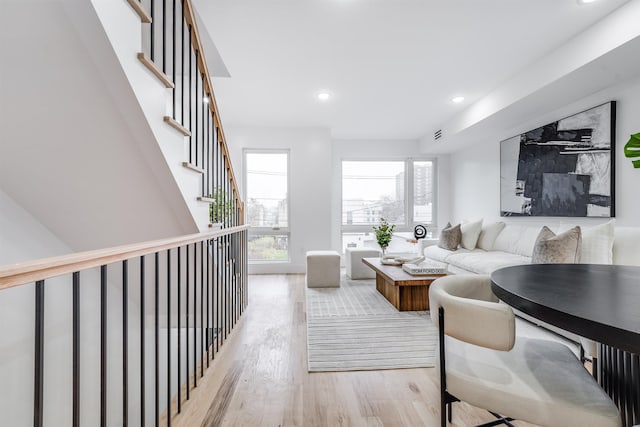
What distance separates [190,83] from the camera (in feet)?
6.50

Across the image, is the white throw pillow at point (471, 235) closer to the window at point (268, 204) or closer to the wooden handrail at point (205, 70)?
the window at point (268, 204)

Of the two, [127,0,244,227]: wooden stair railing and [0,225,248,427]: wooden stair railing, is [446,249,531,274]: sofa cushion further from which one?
[127,0,244,227]: wooden stair railing

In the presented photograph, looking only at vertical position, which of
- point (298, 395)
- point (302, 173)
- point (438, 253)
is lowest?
point (298, 395)

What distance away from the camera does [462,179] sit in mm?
5820

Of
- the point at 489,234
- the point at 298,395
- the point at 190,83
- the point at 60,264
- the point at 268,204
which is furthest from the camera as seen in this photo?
the point at 268,204

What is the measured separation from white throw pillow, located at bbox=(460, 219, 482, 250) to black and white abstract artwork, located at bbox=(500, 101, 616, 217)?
1.45ft

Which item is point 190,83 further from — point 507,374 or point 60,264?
point 507,374

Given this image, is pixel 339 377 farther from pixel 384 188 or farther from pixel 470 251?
pixel 384 188

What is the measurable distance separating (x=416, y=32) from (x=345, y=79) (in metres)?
1.00

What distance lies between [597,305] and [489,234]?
156 inches

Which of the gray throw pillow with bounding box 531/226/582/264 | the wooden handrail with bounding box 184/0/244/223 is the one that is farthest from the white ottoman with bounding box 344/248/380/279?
the wooden handrail with bounding box 184/0/244/223

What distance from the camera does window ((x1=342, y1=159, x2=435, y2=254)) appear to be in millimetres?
6145

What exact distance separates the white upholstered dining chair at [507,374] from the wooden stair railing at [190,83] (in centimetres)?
150

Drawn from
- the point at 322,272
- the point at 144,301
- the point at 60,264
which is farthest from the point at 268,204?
the point at 60,264
